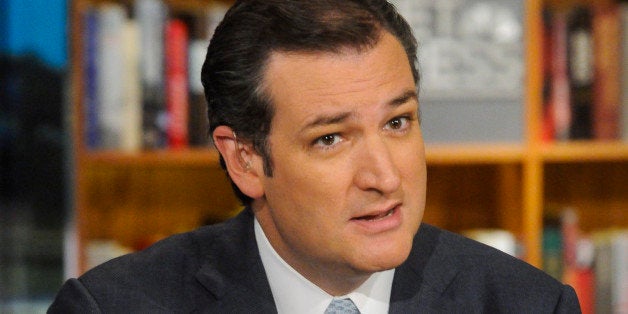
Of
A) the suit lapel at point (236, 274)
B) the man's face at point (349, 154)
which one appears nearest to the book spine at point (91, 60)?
the suit lapel at point (236, 274)

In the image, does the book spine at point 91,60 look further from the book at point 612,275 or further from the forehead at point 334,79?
the book at point 612,275

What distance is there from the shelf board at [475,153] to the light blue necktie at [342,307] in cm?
99

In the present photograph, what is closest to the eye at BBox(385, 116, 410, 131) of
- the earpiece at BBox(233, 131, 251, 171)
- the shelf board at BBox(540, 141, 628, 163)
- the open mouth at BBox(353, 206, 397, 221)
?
the open mouth at BBox(353, 206, 397, 221)

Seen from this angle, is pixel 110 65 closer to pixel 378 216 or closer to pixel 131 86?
pixel 131 86

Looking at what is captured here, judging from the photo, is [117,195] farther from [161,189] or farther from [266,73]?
[266,73]

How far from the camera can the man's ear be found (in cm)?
155

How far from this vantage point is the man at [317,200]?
1.41 meters

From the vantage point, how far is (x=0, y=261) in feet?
8.55

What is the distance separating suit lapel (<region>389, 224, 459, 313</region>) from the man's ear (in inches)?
10.5

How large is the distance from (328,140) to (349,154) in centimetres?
4

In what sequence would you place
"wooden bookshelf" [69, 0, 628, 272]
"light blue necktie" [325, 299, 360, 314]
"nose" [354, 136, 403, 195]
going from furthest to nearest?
"wooden bookshelf" [69, 0, 628, 272] → "light blue necktie" [325, 299, 360, 314] → "nose" [354, 136, 403, 195]

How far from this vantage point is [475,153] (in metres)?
2.50

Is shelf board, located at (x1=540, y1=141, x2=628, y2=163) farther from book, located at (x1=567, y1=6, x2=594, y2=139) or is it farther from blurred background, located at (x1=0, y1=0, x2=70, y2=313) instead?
blurred background, located at (x1=0, y1=0, x2=70, y2=313)

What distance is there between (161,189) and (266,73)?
1405mm
